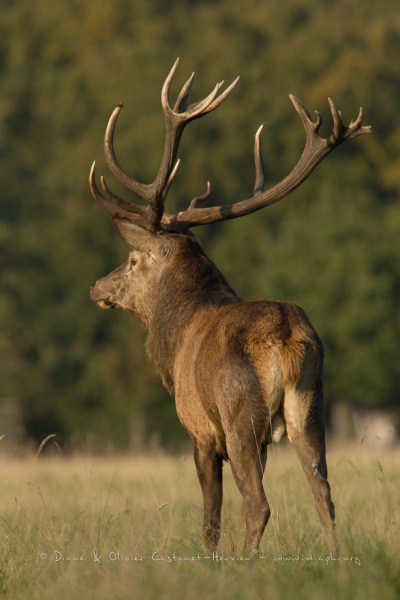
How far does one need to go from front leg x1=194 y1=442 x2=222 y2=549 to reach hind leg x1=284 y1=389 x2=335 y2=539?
803 mm

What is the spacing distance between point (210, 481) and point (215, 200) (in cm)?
3278

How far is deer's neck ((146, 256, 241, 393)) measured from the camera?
816 cm

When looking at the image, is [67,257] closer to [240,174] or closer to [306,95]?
[240,174]

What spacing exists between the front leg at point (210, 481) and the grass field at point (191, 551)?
10 centimetres

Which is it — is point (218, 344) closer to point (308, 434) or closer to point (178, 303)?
point (308, 434)

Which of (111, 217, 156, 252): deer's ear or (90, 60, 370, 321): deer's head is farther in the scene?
(111, 217, 156, 252): deer's ear

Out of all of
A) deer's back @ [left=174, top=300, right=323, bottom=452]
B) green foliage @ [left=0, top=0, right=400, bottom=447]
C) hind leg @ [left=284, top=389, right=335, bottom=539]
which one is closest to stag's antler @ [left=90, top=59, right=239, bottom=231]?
deer's back @ [left=174, top=300, right=323, bottom=452]

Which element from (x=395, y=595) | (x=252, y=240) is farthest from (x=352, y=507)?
(x=252, y=240)

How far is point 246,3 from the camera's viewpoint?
60406 millimetres

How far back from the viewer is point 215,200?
40188 millimetres

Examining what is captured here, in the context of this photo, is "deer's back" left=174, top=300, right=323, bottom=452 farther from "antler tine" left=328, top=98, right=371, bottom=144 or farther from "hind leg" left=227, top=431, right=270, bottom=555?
"antler tine" left=328, top=98, right=371, bottom=144

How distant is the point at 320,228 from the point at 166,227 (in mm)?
26754

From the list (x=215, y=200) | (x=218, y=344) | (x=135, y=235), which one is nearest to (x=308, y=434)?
(x=218, y=344)

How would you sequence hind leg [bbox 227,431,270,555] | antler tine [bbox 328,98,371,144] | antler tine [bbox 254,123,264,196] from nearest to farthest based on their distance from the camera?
hind leg [bbox 227,431,270,555]
antler tine [bbox 328,98,371,144]
antler tine [bbox 254,123,264,196]
